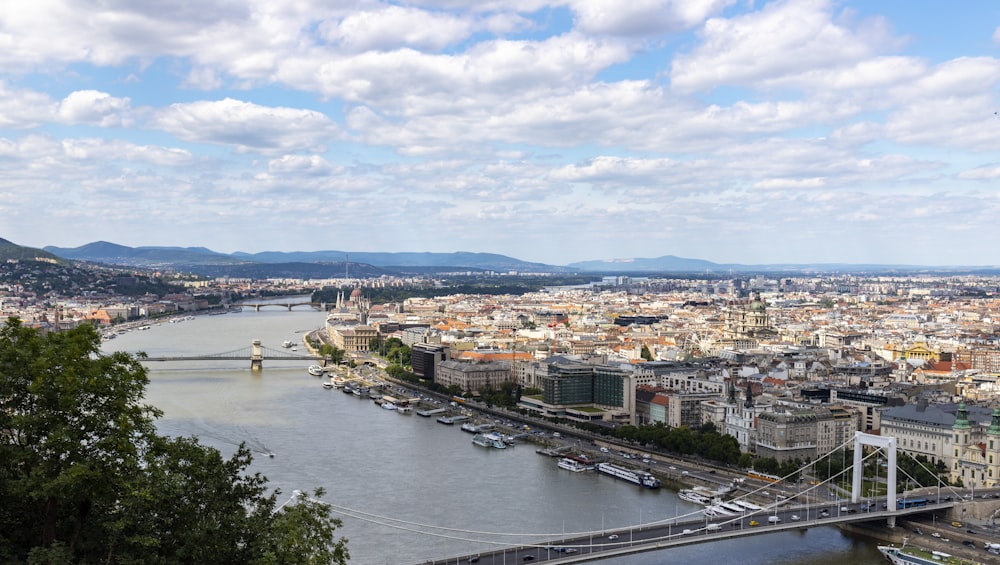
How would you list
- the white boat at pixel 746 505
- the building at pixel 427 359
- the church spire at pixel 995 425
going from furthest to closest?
1. the building at pixel 427 359
2. the church spire at pixel 995 425
3. the white boat at pixel 746 505

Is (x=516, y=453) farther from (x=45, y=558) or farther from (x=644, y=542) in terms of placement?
(x=45, y=558)

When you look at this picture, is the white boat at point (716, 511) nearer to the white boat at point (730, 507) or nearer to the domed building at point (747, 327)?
the white boat at point (730, 507)

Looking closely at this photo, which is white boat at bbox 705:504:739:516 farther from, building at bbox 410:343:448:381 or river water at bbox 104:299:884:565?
building at bbox 410:343:448:381

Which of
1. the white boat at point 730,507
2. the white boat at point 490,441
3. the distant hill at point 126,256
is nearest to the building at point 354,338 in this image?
the white boat at point 490,441

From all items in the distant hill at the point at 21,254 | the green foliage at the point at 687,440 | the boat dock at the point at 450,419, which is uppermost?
the distant hill at the point at 21,254

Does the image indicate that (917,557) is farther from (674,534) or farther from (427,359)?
(427,359)

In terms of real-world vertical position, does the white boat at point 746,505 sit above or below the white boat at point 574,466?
above
